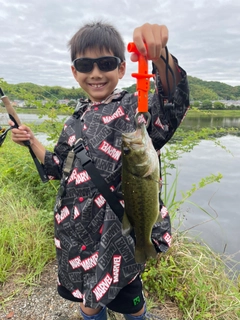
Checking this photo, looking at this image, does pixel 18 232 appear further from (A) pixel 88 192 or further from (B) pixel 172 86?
(B) pixel 172 86

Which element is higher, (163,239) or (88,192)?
(88,192)

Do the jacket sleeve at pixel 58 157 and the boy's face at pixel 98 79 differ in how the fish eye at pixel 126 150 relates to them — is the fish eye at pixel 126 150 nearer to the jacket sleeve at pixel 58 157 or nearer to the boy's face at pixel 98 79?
the boy's face at pixel 98 79

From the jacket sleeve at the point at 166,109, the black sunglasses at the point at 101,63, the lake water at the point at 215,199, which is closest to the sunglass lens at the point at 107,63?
the black sunglasses at the point at 101,63

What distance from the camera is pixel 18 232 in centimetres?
352

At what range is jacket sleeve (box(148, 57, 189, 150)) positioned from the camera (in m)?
1.67

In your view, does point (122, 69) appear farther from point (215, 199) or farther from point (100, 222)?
point (215, 199)

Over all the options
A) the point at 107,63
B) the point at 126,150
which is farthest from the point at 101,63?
the point at 126,150

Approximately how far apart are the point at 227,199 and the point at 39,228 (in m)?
3.62

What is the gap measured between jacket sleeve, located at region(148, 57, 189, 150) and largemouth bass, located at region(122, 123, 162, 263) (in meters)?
0.26

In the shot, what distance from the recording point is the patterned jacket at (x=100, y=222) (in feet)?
6.24

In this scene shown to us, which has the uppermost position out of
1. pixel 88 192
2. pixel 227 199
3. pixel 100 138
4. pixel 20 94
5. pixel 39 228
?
pixel 20 94

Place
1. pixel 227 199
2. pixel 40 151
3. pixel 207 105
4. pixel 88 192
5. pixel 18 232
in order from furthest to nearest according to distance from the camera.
Answer: pixel 227 199 → pixel 207 105 → pixel 18 232 → pixel 40 151 → pixel 88 192

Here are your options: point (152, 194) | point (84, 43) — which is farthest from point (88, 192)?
point (84, 43)

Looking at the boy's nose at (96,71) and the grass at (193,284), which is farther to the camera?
the grass at (193,284)
